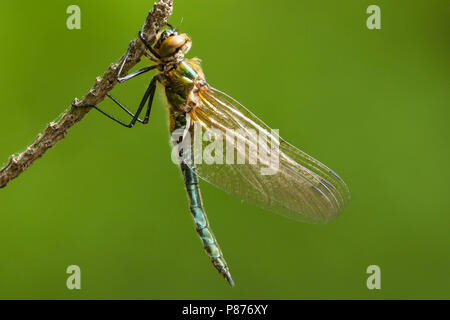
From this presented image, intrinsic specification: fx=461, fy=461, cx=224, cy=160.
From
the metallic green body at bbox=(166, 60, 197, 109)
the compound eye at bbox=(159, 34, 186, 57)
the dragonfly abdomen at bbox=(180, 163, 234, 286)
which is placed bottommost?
the dragonfly abdomen at bbox=(180, 163, 234, 286)

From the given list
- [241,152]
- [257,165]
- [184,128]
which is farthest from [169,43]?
[257,165]

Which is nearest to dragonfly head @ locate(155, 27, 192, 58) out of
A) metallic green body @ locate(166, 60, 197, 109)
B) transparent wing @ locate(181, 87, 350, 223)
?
metallic green body @ locate(166, 60, 197, 109)

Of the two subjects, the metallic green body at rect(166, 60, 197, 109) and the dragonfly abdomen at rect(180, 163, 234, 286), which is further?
the dragonfly abdomen at rect(180, 163, 234, 286)

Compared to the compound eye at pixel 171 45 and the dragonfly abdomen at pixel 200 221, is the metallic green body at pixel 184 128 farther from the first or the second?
the compound eye at pixel 171 45

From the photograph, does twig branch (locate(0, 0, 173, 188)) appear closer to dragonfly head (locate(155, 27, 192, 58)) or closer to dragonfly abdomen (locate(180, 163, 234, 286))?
dragonfly head (locate(155, 27, 192, 58))

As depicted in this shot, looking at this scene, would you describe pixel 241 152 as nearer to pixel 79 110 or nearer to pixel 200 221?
pixel 200 221

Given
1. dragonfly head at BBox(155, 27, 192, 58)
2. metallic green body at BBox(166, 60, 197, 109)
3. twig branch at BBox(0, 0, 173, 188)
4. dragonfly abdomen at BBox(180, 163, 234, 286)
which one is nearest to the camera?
twig branch at BBox(0, 0, 173, 188)
